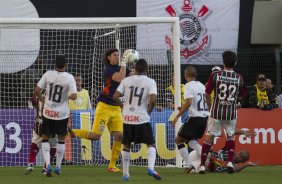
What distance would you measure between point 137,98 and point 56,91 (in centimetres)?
179

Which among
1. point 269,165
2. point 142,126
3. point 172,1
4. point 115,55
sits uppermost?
point 172,1

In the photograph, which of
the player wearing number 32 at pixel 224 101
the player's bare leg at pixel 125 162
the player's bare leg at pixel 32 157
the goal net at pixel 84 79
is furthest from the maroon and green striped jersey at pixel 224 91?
the player's bare leg at pixel 32 157

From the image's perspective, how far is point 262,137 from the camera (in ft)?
67.7

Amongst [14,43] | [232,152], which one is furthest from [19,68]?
[232,152]

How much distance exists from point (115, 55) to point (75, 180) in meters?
2.86

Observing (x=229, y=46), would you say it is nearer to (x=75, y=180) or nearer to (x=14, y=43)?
(x=14, y=43)

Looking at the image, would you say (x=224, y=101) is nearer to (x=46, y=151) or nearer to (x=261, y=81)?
(x=46, y=151)

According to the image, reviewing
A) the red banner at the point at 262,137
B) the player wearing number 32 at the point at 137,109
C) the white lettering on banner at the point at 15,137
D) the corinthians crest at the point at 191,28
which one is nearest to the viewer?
the player wearing number 32 at the point at 137,109

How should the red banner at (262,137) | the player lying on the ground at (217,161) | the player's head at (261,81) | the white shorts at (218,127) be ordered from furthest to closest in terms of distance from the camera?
the player's head at (261,81)
the red banner at (262,137)
the player lying on the ground at (217,161)
the white shorts at (218,127)

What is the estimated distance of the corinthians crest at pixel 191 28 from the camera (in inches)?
1084

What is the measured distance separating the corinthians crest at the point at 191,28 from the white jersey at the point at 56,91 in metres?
12.3

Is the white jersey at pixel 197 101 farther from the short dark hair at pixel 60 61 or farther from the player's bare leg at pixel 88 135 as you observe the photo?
the short dark hair at pixel 60 61

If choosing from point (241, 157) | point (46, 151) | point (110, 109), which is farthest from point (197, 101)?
point (46, 151)

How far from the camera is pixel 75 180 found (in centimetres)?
1437
